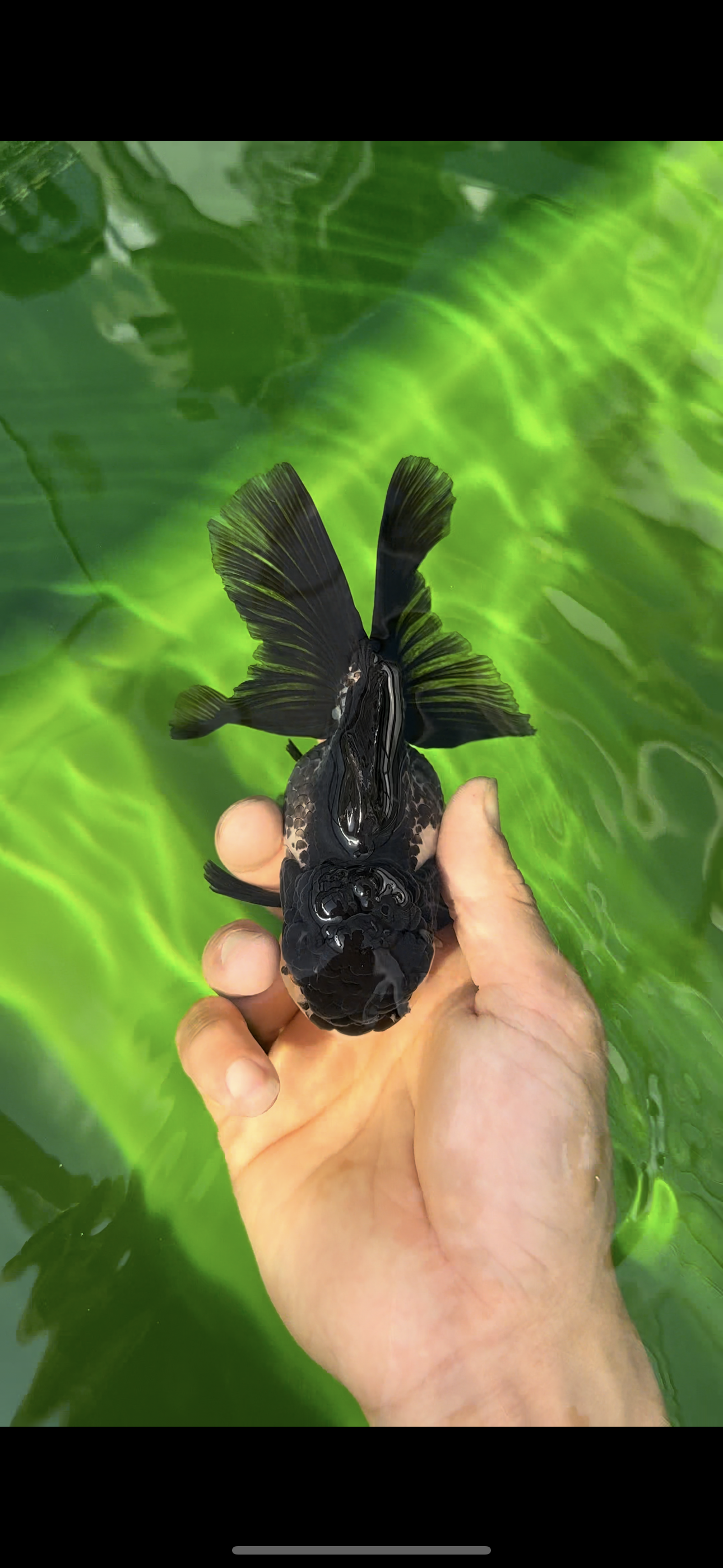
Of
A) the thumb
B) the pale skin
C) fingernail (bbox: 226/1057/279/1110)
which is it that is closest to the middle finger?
the pale skin

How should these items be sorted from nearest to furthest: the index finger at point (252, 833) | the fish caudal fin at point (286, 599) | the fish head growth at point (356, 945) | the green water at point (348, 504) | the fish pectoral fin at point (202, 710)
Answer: the fish head growth at point (356, 945)
the fish caudal fin at point (286, 599)
the index finger at point (252, 833)
the fish pectoral fin at point (202, 710)
the green water at point (348, 504)

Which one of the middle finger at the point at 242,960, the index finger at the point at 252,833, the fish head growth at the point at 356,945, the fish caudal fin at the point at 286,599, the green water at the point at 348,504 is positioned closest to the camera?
the fish head growth at the point at 356,945

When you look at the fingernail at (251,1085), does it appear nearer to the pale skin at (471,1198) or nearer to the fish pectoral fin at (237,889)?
the pale skin at (471,1198)

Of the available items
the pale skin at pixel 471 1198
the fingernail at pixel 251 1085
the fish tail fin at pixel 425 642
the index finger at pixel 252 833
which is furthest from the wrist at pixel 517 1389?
the fish tail fin at pixel 425 642

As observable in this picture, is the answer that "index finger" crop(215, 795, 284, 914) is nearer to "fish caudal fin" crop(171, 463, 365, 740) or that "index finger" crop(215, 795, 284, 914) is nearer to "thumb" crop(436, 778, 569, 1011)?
"fish caudal fin" crop(171, 463, 365, 740)

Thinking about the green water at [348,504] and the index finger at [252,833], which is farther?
the green water at [348,504]

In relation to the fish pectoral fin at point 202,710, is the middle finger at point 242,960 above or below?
below

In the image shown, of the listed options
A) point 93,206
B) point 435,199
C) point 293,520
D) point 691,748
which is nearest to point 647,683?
point 691,748

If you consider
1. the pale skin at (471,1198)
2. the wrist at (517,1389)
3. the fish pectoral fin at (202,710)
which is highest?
the fish pectoral fin at (202,710)
